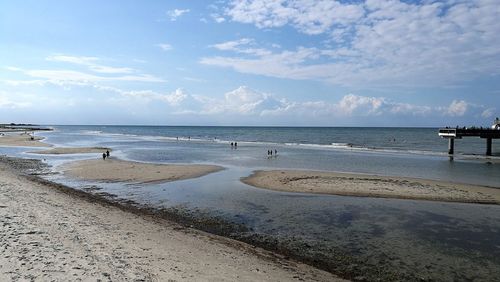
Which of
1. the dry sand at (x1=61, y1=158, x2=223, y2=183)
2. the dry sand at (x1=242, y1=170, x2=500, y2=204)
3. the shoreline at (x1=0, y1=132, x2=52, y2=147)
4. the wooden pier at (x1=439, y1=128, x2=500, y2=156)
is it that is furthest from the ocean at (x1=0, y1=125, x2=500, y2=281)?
the shoreline at (x1=0, y1=132, x2=52, y2=147)

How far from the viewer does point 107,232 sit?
10516 mm

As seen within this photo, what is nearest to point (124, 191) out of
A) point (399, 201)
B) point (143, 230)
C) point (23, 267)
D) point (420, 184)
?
point (143, 230)

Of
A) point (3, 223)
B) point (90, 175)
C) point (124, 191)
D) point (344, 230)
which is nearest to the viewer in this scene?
point (3, 223)

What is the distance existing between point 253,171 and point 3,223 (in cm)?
1957

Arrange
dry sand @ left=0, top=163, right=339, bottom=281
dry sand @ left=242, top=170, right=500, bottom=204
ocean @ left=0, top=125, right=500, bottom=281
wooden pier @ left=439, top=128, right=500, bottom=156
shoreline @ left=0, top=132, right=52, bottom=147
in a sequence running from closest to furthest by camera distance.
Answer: dry sand @ left=0, top=163, right=339, bottom=281, ocean @ left=0, top=125, right=500, bottom=281, dry sand @ left=242, top=170, right=500, bottom=204, wooden pier @ left=439, top=128, right=500, bottom=156, shoreline @ left=0, top=132, right=52, bottom=147

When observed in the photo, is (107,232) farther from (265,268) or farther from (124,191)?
(124,191)

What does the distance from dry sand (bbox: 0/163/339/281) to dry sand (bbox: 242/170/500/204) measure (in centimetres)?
1027

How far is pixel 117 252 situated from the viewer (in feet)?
28.6

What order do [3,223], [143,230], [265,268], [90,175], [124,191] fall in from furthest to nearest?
[90,175] → [124,191] → [143,230] → [3,223] → [265,268]

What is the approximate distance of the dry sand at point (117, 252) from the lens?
294 inches

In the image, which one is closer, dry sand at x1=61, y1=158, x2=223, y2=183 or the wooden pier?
dry sand at x1=61, y1=158, x2=223, y2=183

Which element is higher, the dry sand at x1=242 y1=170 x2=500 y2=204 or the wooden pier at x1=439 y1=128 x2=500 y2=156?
the wooden pier at x1=439 y1=128 x2=500 y2=156

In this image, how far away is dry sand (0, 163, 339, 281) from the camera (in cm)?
748

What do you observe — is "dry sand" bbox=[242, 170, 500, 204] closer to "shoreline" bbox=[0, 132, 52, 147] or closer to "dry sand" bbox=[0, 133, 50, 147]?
"dry sand" bbox=[0, 133, 50, 147]
